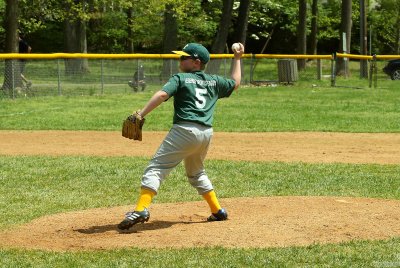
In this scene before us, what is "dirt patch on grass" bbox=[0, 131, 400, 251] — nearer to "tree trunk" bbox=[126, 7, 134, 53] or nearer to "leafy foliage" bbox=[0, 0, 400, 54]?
"leafy foliage" bbox=[0, 0, 400, 54]

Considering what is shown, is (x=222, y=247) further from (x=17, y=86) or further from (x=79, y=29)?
(x=79, y=29)

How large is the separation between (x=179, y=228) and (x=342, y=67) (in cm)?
3052

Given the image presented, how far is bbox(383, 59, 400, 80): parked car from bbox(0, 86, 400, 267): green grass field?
10363 millimetres

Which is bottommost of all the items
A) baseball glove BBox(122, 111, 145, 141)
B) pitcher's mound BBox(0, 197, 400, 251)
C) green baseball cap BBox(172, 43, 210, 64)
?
pitcher's mound BBox(0, 197, 400, 251)

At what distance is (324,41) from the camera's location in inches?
2227

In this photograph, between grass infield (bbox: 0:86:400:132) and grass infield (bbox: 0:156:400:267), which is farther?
grass infield (bbox: 0:86:400:132)

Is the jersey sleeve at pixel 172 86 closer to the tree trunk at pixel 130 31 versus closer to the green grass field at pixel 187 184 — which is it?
the green grass field at pixel 187 184

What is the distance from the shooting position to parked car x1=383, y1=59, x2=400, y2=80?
121 feet

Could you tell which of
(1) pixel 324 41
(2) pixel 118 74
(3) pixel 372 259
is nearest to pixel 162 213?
(3) pixel 372 259

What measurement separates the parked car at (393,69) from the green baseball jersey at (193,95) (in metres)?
29.7

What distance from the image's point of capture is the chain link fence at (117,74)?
24.4 metres

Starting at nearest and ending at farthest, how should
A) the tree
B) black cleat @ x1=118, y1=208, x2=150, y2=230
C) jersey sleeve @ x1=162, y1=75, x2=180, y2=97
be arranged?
jersey sleeve @ x1=162, y1=75, x2=180, y2=97 → black cleat @ x1=118, y1=208, x2=150, y2=230 → the tree

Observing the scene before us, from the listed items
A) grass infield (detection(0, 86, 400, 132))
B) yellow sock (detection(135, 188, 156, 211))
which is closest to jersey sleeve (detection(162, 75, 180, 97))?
yellow sock (detection(135, 188, 156, 211))

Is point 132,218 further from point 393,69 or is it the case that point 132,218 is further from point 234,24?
point 234,24
